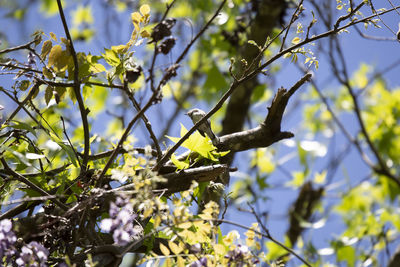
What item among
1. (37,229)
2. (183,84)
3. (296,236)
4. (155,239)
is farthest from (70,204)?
(183,84)

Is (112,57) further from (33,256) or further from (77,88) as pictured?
(33,256)

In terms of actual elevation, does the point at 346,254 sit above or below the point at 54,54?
below

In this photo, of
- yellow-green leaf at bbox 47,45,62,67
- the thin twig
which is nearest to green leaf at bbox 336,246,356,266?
the thin twig

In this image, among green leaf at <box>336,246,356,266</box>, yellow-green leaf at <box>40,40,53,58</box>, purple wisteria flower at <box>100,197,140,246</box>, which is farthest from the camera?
green leaf at <box>336,246,356,266</box>

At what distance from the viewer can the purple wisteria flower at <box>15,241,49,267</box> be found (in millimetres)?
706

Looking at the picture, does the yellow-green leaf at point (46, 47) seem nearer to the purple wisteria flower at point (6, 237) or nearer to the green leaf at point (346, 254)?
the purple wisteria flower at point (6, 237)

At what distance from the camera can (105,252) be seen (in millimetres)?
822

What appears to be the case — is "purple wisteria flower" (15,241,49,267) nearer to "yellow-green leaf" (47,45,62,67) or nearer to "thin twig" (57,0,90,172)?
"thin twig" (57,0,90,172)

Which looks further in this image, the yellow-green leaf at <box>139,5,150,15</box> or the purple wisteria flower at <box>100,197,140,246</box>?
the yellow-green leaf at <box>139,5,150,15</box>

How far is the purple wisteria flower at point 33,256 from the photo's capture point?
706 millimetres

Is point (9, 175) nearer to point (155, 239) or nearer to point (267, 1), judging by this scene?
point (155, 239)

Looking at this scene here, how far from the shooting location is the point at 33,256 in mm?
714

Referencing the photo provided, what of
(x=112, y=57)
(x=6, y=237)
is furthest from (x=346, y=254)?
(x=6, y=237)

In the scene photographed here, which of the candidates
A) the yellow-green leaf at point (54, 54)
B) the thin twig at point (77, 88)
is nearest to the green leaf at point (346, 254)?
the thin twig at point (77, 88)
